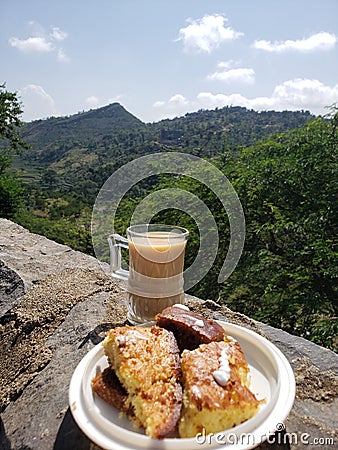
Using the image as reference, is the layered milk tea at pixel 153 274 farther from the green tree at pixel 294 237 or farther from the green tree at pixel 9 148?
the green tree at pixel 9 148

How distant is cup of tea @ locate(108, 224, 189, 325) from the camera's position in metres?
1.61

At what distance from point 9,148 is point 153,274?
49.8ft

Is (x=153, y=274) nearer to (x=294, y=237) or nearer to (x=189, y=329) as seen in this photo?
(x=189, y=329)

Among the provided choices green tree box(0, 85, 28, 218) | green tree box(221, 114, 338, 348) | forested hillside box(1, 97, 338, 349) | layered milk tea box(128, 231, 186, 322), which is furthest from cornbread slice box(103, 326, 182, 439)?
green tree box(0, 85, 28, 218)

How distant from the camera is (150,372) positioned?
0.99m

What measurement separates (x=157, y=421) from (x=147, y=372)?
14cm

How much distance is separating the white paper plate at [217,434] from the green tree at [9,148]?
12.3 meters

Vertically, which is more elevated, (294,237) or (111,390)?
(111,390)

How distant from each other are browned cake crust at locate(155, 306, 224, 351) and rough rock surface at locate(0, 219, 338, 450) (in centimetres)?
30

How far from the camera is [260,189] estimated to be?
4719 millimetres

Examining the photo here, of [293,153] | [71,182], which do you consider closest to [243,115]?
[71,182]

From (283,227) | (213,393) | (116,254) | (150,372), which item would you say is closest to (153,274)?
(116,254)

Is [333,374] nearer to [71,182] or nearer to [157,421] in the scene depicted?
[157,421]

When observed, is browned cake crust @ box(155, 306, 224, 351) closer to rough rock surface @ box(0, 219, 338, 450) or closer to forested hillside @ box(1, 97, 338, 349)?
rough rock surface @ box(0, 219, 338, 450)
